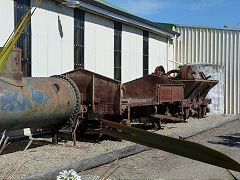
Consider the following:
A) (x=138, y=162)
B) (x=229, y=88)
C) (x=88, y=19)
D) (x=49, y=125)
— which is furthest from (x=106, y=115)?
(x=229, y=88)

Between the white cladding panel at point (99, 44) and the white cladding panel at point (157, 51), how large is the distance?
165 inches

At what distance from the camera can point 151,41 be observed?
18.5 metres

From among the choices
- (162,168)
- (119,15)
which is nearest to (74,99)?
(162,168)

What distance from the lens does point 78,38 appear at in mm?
12641

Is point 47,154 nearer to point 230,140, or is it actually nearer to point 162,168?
point 162,168

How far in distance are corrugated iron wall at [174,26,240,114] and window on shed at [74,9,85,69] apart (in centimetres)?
1026

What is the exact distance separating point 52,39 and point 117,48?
4488 millimetres

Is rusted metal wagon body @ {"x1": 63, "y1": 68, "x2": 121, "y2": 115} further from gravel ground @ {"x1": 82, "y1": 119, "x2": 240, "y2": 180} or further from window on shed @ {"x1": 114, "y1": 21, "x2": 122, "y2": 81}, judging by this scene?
window on shed @ {"x1": 114, "y1": 21, "x2": 122, "y2": 81}

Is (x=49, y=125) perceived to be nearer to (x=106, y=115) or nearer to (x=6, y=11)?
(x=106, y=115)

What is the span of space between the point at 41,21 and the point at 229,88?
13.3 meters

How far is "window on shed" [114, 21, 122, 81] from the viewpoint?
15109 millimetres

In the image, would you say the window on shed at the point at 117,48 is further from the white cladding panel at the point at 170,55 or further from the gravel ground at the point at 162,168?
the gravel ground at the point at 162,168

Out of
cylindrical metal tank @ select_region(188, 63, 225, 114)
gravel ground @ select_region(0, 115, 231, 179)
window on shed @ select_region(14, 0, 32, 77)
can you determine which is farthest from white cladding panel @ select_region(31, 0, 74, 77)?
cylindrical metal tank @ select_region(188, 63, 225, 114)

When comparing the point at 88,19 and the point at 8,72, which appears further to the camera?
the point at 88,19
